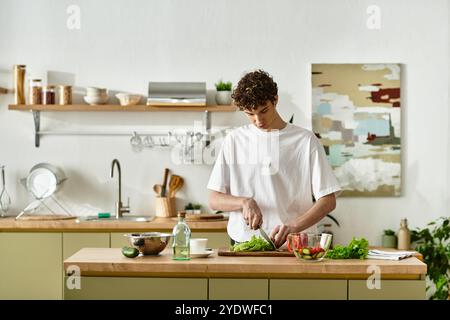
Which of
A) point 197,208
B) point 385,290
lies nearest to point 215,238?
point 197,208

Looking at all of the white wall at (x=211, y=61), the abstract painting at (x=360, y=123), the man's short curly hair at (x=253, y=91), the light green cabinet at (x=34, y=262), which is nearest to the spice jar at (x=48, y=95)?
the white wall at (x=211, y=61)

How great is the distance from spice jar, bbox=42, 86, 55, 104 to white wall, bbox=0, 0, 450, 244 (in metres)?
0.17

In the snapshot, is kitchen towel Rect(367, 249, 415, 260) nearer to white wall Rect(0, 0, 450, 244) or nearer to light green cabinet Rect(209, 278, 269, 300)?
light green cabinet Rect(209, 278, 269, 300)

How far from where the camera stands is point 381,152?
5.89 metres

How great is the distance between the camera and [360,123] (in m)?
5.88

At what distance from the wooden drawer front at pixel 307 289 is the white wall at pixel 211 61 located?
8.25 ft

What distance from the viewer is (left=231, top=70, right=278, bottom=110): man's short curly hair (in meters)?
3.73

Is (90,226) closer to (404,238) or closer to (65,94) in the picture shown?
(65,94)

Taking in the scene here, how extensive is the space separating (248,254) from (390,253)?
648 mm

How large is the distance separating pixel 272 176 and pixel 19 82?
106 inches
